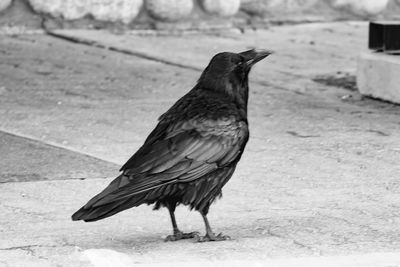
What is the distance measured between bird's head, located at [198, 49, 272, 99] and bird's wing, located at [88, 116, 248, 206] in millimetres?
170

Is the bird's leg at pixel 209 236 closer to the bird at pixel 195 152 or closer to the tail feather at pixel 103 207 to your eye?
the bird at pixel 195 152

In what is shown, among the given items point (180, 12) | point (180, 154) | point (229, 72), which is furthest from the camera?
point (180, 12)

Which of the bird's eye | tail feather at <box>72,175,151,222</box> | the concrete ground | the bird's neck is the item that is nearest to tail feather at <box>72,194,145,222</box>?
tail feather at <box>72,175,151,222</box>

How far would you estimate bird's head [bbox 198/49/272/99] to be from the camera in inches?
221

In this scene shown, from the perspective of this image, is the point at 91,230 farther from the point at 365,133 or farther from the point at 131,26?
the point at 131,26

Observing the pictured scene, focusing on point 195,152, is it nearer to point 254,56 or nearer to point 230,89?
point 230,89

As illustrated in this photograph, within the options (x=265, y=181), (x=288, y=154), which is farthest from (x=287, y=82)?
(x=265, y=181)

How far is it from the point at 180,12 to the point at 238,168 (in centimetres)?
487

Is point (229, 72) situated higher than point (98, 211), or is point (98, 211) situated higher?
point (229, 72)

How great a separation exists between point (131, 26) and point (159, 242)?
6.33 meters

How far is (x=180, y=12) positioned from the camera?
11.7 m

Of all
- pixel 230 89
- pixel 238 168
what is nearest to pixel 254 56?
pixel 230 89

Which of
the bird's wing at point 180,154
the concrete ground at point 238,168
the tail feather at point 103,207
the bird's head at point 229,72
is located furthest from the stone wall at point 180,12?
the tail feather at point 103,207

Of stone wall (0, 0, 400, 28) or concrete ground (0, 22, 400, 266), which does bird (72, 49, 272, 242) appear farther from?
stone wall (0, 0, 400, 28)
